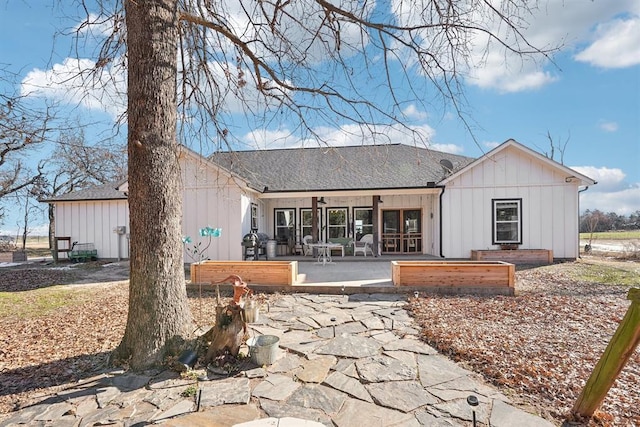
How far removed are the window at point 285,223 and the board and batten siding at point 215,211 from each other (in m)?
3.08

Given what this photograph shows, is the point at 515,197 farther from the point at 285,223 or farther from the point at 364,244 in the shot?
the point at 285,223

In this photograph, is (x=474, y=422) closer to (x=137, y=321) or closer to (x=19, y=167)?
(x=137, y=321)

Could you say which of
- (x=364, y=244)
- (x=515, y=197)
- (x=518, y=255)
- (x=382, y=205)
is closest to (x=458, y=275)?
(x=518, y=255)

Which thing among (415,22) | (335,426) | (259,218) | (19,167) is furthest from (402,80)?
(19,167)

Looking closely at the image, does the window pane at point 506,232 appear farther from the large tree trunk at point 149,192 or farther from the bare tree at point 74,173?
the bare tree at point 74,173

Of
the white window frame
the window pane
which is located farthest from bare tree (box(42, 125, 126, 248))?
the window pane

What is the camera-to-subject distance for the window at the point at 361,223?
1502 cm

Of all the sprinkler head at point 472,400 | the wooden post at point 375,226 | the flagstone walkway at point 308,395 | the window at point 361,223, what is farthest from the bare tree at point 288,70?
the window at point 361,223

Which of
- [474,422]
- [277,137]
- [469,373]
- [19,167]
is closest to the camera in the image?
[474,422]

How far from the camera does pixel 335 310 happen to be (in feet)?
20.1

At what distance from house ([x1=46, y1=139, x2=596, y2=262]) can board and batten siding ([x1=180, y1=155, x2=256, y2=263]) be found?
0.04m

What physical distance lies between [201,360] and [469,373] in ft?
9.52

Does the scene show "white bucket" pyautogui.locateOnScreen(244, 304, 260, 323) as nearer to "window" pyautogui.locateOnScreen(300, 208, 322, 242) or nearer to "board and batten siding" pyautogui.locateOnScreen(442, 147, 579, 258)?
"board and batten siding" pyautogui.locateOnScreen(442, 147, 579, 258)

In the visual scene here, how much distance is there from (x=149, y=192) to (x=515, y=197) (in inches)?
483
